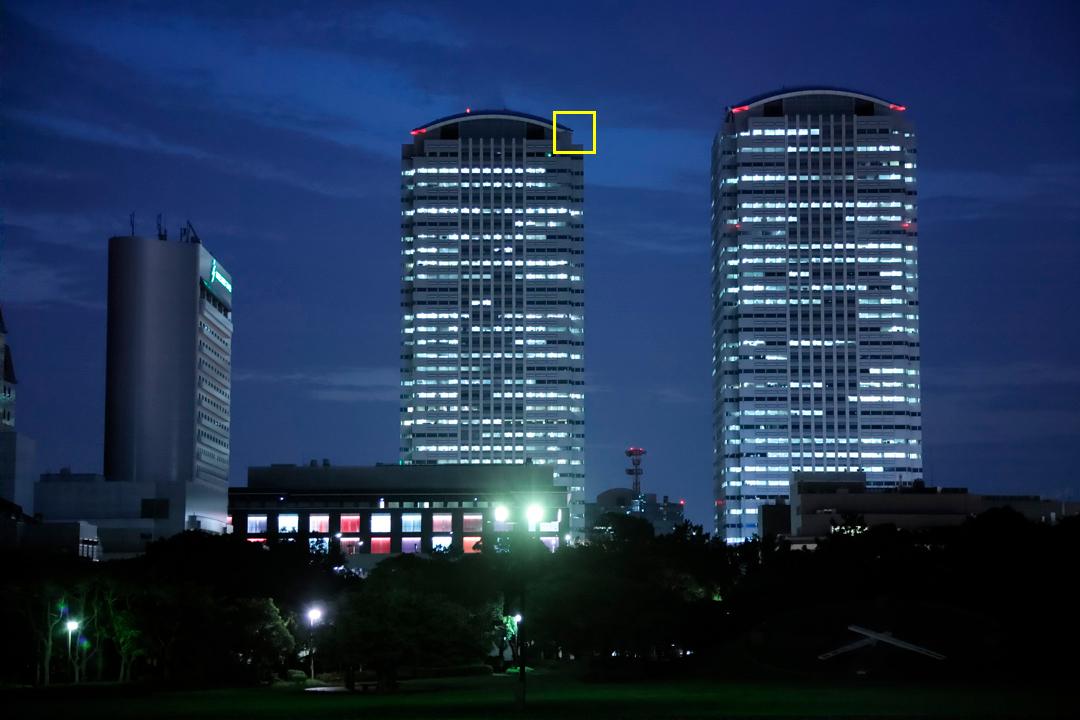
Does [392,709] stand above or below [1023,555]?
below

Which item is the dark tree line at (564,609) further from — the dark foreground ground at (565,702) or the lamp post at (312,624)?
the dark foreground ground at (565,702)

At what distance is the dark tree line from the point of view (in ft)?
315

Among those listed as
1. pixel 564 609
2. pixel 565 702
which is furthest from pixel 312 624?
pixel 565 702

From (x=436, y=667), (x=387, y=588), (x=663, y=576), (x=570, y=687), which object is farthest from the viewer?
(x=663, y=576)

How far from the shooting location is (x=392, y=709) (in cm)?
7362

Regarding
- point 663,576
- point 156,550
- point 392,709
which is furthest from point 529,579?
point 392,709

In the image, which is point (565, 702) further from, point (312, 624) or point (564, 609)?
point (312, 624)

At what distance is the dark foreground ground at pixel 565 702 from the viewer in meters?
68.8

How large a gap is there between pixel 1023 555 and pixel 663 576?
33901 mm

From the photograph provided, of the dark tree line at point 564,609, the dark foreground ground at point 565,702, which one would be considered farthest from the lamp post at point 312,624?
the dark foreground ground at point 565,702

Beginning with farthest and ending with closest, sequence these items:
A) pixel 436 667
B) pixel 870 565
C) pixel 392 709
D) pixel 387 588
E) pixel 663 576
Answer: pixel 663 576
pixel 870 565
pixel 436 667
pixel 387 588
pixel 392 709

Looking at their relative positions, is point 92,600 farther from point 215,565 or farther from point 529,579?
point 529,579

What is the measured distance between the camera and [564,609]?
111750 mm

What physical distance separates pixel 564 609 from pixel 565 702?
3358cm
